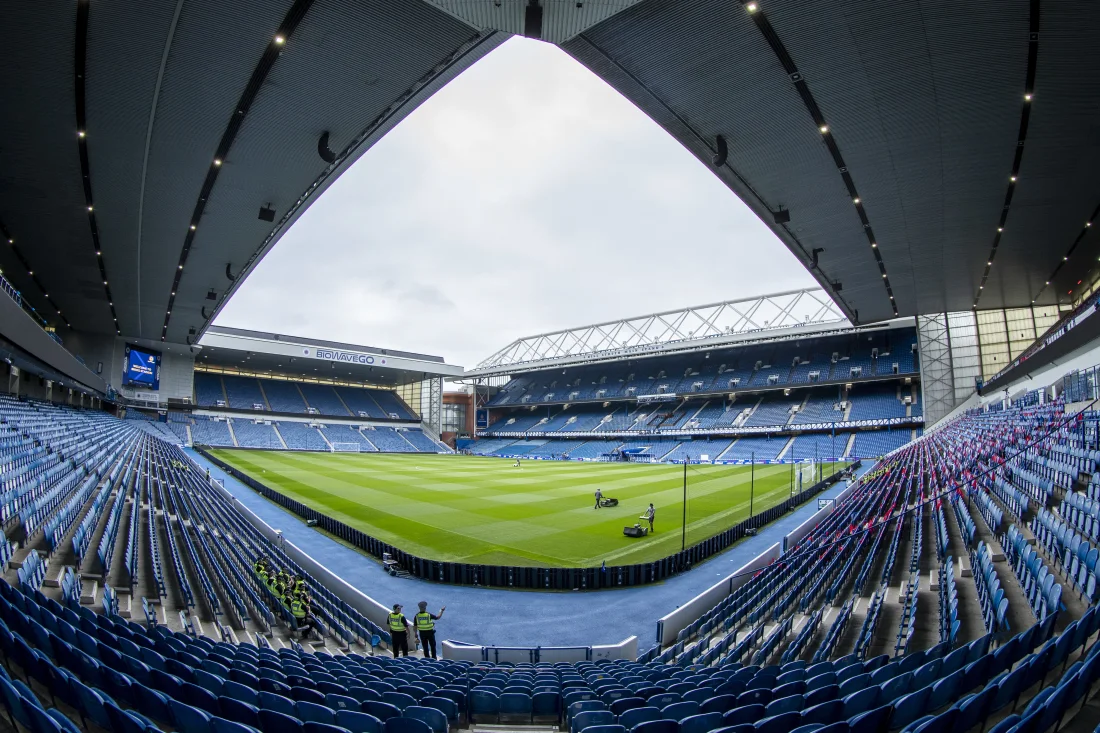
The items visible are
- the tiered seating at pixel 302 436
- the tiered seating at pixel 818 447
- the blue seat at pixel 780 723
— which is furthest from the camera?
the tiered seating at pixel 302 436

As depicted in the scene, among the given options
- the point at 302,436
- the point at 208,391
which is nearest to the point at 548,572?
the point at 302,436

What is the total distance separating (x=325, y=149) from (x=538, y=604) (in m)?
14.7

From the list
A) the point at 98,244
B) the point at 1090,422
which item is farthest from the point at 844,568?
the point at 98,244

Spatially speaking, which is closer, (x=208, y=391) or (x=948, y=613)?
(x=948, y=613)

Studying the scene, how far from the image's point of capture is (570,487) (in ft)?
115

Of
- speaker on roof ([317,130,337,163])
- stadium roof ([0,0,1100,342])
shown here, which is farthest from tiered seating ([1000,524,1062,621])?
speaker on roof ([317,130,337,163])

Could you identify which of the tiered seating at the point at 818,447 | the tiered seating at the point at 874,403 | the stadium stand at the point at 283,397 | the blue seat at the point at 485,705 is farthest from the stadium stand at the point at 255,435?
the blue seat at the point at 485,705

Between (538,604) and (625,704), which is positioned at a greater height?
(625,704)

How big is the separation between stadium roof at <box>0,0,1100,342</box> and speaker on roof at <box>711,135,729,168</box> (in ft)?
0.94

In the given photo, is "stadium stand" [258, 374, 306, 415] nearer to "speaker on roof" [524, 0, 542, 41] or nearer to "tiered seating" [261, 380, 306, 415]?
"tiered seating" [261, 380, 306, 415]

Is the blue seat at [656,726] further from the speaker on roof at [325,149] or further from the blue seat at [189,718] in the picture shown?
the speaker on roof at [325,149]

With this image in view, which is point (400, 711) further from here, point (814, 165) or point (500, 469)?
point (500, 469)

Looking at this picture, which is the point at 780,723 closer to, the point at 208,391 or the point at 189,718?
the point at 189,718

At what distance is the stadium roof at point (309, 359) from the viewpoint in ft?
201
